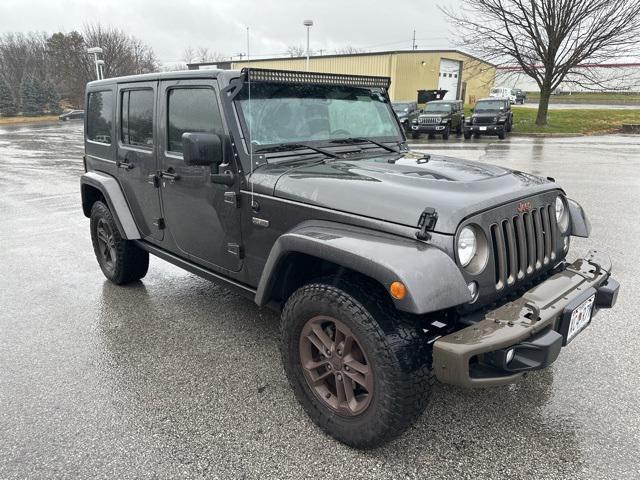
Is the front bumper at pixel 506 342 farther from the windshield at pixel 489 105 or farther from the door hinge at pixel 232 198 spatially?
the windshield at pixel 489 105

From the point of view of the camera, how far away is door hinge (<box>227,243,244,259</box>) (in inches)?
127

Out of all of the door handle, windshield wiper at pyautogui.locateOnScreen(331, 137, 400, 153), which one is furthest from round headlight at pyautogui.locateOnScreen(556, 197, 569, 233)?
the door handle

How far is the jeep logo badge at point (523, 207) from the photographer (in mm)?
2586

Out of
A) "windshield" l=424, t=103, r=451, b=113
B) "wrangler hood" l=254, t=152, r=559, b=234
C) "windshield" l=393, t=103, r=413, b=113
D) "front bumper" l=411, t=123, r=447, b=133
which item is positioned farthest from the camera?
"windshield" l=393, t=103, r=413, b=113

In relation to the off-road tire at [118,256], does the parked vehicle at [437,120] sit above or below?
above

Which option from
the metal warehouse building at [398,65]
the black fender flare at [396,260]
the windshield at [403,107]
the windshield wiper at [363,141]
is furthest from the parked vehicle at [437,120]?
the black fender flare at [396,260]

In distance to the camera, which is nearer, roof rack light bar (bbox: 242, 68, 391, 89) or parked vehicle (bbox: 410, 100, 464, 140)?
roof rack light bar (bbox: 242, 68, 391, 89)

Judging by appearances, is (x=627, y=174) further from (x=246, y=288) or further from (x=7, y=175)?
(x=7, y=175)

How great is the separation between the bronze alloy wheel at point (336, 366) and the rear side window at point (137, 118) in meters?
2.21

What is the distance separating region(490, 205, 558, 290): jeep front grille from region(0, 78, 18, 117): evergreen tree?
172 feet

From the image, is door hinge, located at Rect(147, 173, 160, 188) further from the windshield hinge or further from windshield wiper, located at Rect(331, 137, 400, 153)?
the windshield hinge

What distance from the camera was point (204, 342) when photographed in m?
3.71

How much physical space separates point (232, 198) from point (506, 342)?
185 cm

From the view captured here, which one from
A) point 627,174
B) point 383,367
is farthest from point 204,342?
point 627,174
